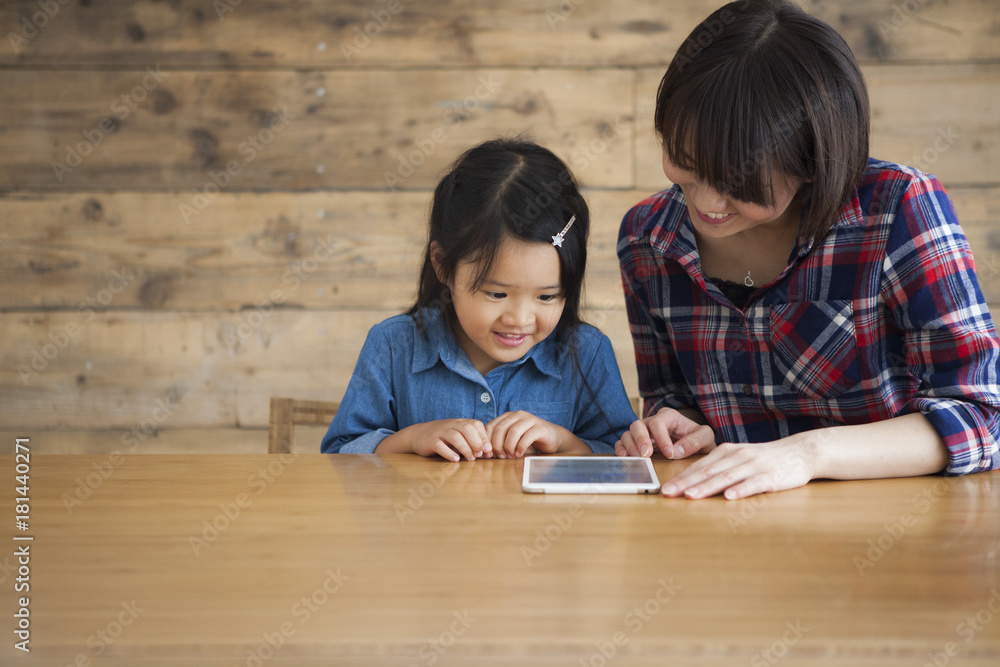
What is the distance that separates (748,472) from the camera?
0.75m

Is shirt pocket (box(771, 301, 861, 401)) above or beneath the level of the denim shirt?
above

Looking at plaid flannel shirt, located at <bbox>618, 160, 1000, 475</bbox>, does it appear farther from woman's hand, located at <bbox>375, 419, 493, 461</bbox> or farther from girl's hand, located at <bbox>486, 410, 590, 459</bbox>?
woman's hand, located at <bbox>375, 419, 493, 461</bbox>

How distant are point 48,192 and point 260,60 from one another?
61 centimetres

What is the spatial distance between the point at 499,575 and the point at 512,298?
0.62 m

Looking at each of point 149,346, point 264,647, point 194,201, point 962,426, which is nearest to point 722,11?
point 962,426

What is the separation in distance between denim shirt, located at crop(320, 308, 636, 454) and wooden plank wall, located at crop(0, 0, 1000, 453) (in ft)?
2.04

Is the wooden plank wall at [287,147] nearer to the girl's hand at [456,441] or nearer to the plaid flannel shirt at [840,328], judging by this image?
the plaid flannel shirt at [840,328]

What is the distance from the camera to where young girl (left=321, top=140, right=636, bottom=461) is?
3.68 feet

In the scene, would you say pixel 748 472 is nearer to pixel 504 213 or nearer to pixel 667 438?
pixel 667 438

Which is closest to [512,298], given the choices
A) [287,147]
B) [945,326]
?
[945,326]

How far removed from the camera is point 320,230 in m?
1.85

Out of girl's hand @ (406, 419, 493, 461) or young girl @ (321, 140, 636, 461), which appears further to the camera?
young girl @ (321, 140, 636, 461)

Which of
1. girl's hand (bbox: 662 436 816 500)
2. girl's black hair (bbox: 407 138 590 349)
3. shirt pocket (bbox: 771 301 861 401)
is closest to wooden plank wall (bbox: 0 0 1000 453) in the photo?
girl's black hair (bbox: 407 138 590 349)

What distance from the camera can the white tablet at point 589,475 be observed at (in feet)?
2.50
